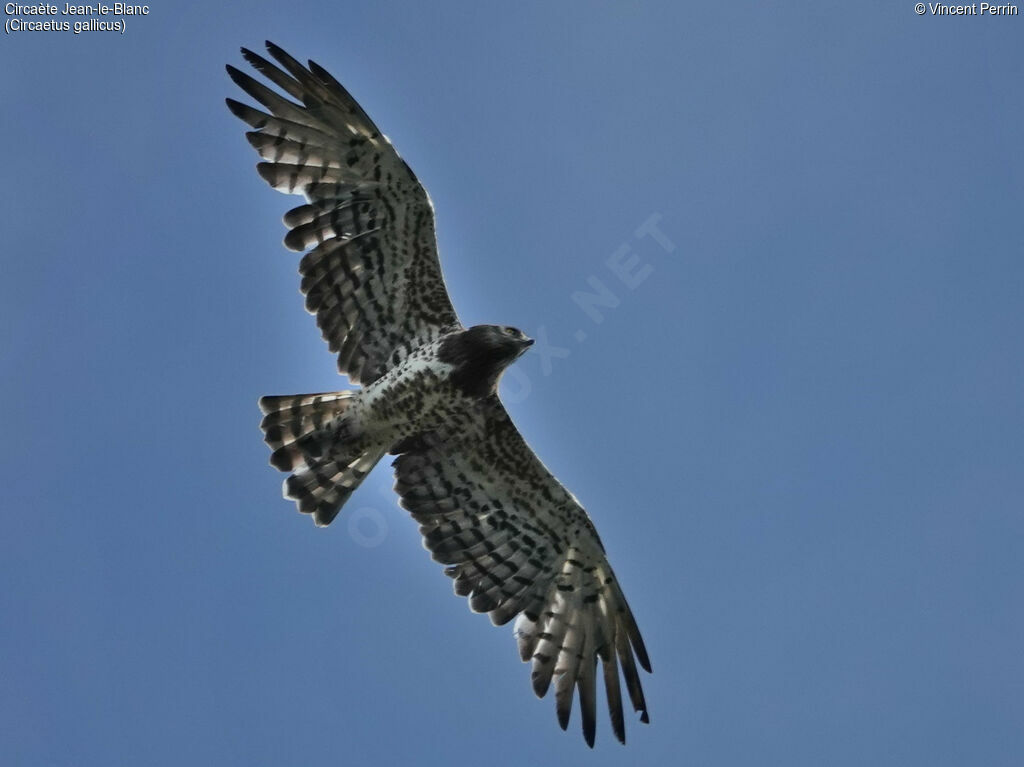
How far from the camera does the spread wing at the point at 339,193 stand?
546 inches

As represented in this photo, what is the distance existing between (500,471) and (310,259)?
2627 millimetres

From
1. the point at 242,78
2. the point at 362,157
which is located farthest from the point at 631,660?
the point at 242,78

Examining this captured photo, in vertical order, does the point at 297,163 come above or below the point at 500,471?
above

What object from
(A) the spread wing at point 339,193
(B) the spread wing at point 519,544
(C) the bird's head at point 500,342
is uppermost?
(A) the spread wing at point 339,193

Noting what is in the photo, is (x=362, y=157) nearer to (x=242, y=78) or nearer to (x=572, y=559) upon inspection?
(x=242, y=78)

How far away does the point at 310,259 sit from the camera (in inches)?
550

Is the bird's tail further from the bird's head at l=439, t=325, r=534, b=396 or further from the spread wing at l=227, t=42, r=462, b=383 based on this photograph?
the bird's head at l=439, t=325, r=534, b=396

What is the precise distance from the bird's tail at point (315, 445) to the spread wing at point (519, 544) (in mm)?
560

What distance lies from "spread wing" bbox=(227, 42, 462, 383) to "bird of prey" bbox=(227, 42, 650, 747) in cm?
1

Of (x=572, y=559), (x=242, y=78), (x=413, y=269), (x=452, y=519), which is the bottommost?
(x=572, y=559)

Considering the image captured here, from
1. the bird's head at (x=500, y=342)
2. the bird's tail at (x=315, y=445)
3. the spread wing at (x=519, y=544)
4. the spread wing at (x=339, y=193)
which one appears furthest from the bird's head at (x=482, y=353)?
the bird's tail at (x=315, y=445)

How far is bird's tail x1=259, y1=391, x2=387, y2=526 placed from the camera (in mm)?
14008

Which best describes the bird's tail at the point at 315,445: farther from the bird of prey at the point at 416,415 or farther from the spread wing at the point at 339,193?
the spread wing at the point at 339,193

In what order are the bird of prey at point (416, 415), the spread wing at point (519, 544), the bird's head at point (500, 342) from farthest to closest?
the spread wing at point (519, 544) < the bird of prey at point (416, 415) < the bird's head at point (500, 342)
